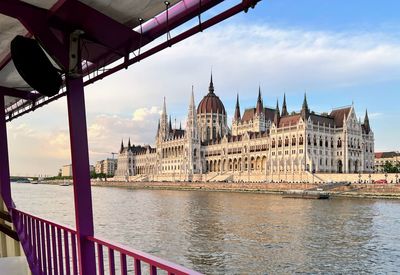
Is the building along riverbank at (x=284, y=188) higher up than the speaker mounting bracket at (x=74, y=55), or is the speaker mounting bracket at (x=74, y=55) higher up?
the speaker mounting bracket at (x=74, y=55)

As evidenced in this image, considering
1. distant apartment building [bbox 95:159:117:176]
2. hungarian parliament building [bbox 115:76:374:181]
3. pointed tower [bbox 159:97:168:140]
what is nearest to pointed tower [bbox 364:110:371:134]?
hungarian parliament building [bbox 115:76:374:181]

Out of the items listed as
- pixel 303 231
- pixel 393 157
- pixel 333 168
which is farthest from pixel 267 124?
pixel 303 231

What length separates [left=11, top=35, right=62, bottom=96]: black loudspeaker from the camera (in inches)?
127

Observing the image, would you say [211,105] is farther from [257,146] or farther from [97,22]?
[97,22]

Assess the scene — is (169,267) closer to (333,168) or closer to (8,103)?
(8,103)

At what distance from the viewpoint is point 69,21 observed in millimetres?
3410

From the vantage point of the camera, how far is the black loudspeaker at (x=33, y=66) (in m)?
3.23

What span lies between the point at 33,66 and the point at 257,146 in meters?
79.7

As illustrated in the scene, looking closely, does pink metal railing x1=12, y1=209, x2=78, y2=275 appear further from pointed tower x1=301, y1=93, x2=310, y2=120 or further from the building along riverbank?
pointed tower x1=301, y1=93, x2=310, y2=120

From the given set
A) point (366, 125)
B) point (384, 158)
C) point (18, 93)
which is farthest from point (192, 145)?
point (18, 93)

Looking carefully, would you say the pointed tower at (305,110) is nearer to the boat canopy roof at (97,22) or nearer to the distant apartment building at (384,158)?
the distant apartment building at (384,158)

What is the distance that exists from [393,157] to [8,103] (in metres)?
118

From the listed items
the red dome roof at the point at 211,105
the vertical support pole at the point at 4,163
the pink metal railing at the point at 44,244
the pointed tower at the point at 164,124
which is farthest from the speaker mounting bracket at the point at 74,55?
the pointed tower at the point at 164,124

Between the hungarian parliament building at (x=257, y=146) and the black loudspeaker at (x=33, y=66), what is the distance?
65637 mm
